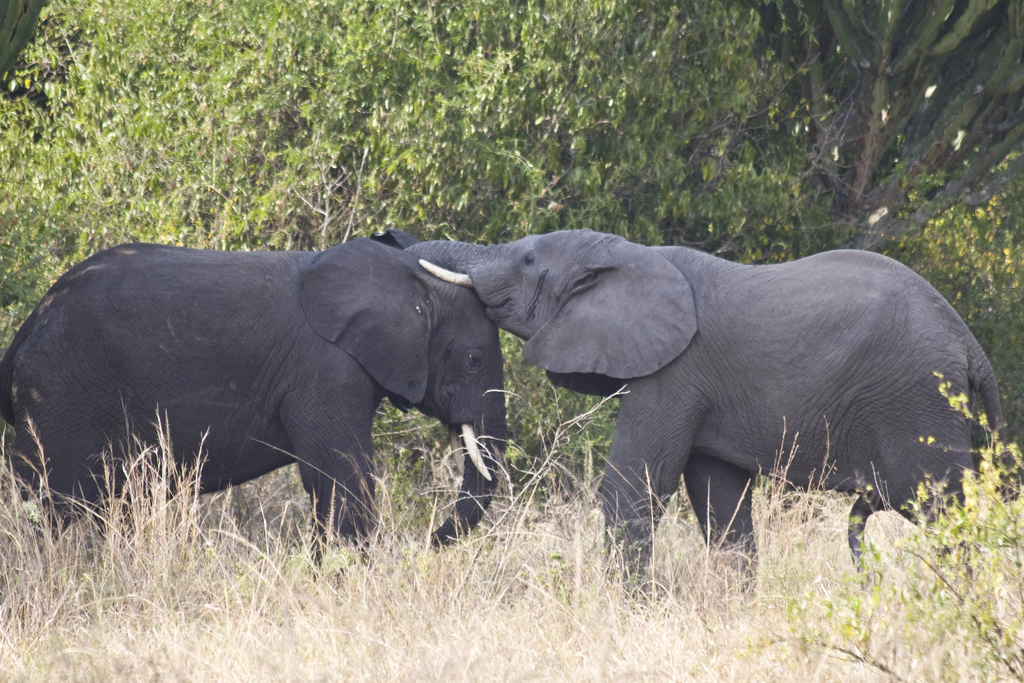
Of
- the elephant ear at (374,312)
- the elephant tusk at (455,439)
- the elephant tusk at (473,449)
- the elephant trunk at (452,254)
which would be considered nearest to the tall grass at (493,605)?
the elephant tusk at (473,449)

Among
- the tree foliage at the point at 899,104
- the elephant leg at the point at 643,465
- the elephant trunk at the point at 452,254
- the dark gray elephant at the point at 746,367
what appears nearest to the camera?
the dark gray elephant at the point at 746,367

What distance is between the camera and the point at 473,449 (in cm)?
646

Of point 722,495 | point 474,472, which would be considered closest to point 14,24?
point 474,472

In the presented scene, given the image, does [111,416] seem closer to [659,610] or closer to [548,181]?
[659,610]

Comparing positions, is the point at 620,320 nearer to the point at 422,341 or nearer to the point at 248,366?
the point at 422,341

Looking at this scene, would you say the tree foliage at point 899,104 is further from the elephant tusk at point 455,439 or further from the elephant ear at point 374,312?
the elephant ear at point 374,312

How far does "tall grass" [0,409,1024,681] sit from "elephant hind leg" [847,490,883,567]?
0.16 meters

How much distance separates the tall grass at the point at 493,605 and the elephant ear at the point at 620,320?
0.77m

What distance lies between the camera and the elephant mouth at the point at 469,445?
6.41 m

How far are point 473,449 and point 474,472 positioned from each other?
19cm

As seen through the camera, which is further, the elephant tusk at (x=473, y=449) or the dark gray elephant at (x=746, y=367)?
the elephant tusk at (x=473, y=449)

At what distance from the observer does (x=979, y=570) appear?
4258 mm

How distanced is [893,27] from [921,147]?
124 centimetres

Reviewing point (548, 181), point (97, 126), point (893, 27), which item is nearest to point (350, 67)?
point (548, 181)
